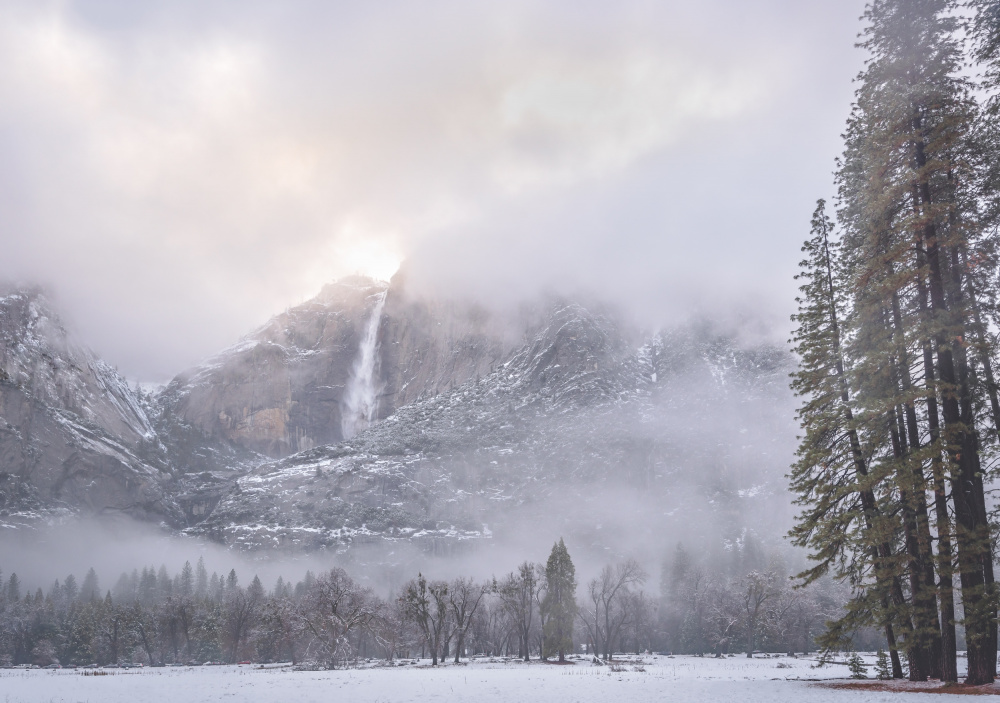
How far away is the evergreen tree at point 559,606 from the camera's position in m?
85.2

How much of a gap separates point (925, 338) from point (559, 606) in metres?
74.4

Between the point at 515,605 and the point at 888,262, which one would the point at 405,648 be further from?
the point at 888,262

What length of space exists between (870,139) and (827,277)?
8025 millimetres

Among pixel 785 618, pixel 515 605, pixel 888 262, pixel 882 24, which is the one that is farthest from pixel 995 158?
pixel 785 618

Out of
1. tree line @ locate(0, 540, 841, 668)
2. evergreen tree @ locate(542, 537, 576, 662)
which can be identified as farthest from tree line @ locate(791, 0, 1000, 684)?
evergreen tree @ locate(542, 537, 576, 662)

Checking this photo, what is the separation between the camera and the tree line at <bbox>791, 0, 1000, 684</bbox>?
20.7 m

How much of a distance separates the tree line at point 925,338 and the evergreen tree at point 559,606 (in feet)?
211

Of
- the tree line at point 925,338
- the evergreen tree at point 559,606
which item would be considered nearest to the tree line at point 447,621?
the evergreen tree at point 559,606

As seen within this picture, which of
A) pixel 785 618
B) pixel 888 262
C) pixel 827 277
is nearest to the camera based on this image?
pixel 888 262

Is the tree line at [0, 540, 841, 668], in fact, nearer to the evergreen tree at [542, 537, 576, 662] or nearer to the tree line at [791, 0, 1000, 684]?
the evergreen tree at [542, 537, 576, 662]

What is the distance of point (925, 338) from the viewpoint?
21016mm

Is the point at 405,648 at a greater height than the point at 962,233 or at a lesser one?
lesser

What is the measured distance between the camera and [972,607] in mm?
19906

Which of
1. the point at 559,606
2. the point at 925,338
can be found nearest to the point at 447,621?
the point at 559,606
